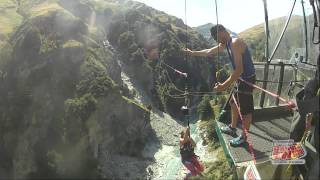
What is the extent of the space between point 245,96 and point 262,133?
105 inches

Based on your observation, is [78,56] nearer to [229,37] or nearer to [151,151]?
[151,151]

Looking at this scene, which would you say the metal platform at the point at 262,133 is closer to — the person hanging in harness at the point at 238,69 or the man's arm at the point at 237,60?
the person hanging in harness at the point at 238,69

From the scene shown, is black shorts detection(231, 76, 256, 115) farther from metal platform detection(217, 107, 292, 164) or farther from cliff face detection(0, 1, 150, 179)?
cliff face detection(0, 1, 150, 179)

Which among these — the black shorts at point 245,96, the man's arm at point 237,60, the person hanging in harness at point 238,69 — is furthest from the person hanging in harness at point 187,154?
the man's arm at point 237,60

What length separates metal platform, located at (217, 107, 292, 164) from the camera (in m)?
12.5

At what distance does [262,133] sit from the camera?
47.2 ft

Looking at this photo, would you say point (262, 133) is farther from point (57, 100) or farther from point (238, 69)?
point (57, 100)

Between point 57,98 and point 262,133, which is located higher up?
point 262,133

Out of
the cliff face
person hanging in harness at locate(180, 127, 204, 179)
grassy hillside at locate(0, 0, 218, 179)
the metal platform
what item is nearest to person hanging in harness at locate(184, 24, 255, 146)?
the metal platform

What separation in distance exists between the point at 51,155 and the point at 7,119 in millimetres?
15739

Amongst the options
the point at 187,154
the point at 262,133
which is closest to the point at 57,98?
the point at 187,154

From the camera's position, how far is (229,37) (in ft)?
37.7

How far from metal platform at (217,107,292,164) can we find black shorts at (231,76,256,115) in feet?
3.88

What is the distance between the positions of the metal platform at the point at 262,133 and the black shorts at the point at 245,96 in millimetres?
1183
